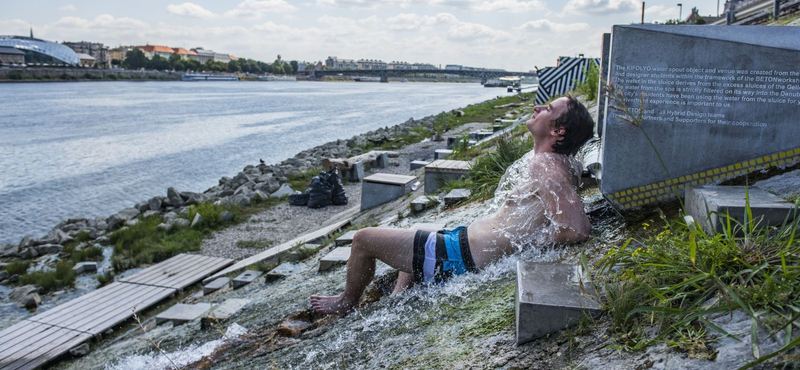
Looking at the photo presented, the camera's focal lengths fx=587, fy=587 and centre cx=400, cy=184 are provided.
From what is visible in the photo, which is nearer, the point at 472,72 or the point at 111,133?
the point at 111,133

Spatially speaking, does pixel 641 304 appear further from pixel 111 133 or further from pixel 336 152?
pixel 111 133

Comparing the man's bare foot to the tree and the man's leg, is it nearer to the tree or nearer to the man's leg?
the man's leg

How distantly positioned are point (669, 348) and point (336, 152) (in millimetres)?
20937

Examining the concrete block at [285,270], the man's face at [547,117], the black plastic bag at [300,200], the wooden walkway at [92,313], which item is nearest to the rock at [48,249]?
the wooden walkway at [92,313]

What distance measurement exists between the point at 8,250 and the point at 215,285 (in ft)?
22.5

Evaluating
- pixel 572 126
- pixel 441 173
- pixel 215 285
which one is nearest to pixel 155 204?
pixel 215 285

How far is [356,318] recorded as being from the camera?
4.01 m

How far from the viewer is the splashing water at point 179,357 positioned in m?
4.59

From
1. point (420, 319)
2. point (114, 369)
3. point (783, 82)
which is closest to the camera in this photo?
point (420, 319)

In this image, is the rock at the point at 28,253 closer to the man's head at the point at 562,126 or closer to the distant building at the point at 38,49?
the man's head at the point at 562,126

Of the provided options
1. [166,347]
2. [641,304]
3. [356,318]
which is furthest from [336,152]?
[641,304]

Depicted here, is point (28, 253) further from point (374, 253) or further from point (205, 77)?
point (205, 77)

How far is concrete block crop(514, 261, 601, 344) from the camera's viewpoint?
270cm

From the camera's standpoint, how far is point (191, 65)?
173 m
